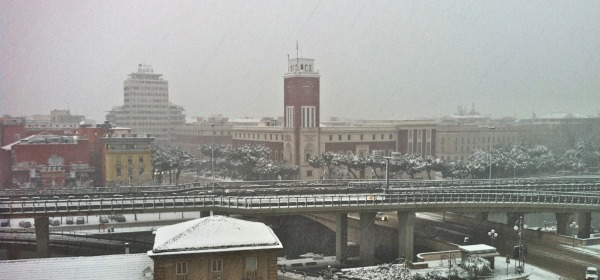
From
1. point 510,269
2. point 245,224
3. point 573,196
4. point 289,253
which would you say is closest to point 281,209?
point 289,253

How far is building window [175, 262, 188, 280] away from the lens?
20.9 meters

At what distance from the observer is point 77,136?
60.9m

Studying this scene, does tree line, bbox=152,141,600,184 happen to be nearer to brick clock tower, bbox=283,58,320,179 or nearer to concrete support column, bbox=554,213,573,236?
brick clock tower, bbox=283,58,320,179

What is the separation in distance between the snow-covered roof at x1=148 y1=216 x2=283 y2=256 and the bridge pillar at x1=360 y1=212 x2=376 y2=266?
14227 mm

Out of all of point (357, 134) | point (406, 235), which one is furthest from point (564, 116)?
point (406, 235)

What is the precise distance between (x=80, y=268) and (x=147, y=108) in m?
95.7

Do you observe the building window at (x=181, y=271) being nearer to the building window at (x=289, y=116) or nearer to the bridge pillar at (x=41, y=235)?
the bridge pillar at (x=41, y=235)

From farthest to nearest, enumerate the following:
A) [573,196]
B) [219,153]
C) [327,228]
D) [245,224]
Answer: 1. [219,153]
2. [327,228]
3. [573,196]
4. [245,224]

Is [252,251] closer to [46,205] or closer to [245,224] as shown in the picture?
[245,224]

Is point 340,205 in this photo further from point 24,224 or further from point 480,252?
point 24,224

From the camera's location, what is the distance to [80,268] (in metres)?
20.4

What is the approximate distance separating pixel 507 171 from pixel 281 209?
4573 centimetres

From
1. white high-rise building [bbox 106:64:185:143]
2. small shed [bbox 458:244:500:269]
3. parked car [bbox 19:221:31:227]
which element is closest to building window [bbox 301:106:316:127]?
white high-rise building [bbox 106:64:185:143]

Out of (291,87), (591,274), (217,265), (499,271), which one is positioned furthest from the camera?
(291,87)
